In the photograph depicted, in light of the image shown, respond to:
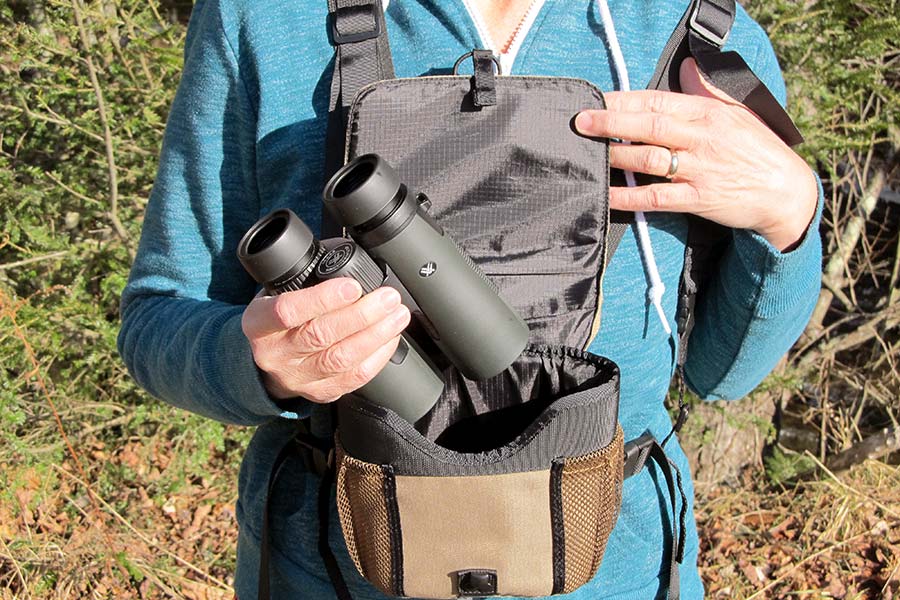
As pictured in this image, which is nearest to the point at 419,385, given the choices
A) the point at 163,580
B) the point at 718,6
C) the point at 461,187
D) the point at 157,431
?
the point at 461,187

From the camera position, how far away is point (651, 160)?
51.9 inches

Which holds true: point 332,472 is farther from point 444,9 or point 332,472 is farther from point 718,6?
point 718,6

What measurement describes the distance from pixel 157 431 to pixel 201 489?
0.43 m

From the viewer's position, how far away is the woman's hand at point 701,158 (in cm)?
129

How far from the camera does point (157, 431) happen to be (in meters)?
4.26

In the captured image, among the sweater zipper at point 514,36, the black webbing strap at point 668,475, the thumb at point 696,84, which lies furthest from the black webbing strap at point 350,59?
the black webbing strap at point 668,475

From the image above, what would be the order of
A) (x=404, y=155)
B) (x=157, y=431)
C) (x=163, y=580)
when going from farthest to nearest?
(x=157, y=431)
(x=163, y=580)
(x=404, y=155)

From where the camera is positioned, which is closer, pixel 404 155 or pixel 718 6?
pixel 404 155

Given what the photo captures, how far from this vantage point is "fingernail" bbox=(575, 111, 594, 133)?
1284 millimetres

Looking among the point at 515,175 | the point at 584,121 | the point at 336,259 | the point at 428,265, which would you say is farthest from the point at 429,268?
the point at 584,121

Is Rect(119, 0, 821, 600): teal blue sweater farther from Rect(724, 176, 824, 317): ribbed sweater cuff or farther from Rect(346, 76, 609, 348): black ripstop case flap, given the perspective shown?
Rect(346, 76, 609, 348): black ripstop case flap

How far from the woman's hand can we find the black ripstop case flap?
48mm

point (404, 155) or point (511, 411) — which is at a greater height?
point (404, 155)

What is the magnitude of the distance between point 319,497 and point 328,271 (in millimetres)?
436
